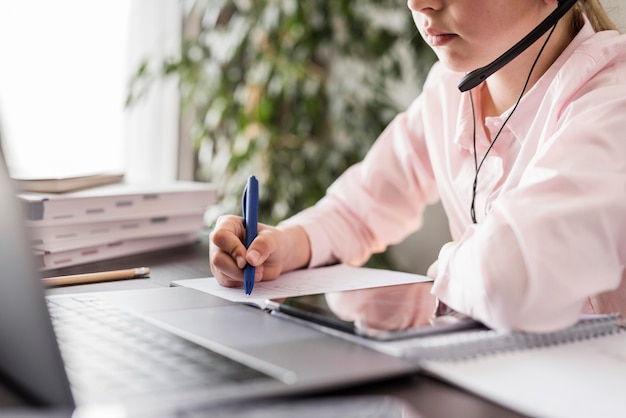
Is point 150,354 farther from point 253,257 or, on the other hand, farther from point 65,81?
point 65,81

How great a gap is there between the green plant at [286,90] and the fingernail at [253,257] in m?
1.21

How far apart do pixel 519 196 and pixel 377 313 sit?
16 cm

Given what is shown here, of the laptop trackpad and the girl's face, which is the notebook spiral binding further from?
the girl's face

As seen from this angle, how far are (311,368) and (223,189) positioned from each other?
173 cm

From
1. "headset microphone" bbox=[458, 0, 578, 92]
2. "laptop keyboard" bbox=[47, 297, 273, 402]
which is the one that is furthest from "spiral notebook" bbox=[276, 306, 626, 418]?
"headset microphone" bbox=[458, 0, 578, 92]

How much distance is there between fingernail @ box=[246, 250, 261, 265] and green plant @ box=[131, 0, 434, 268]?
1214 millimetres

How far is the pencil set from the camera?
0.85 m

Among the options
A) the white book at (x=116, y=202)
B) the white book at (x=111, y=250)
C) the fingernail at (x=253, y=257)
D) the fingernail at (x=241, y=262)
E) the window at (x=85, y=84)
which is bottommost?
the white book at (x=111, y=250)

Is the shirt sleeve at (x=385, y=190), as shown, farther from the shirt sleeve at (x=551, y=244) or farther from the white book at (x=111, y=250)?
the shirt sleeve at (x=551, y=244)

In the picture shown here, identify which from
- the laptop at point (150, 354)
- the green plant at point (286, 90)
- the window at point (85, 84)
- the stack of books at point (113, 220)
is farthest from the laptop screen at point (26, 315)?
the green plant at point (286, 90)

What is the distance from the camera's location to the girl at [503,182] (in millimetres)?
622

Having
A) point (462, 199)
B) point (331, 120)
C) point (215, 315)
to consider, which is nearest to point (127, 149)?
point (331, 120)

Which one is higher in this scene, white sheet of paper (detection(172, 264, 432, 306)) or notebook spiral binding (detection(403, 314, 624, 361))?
notebook spiral binding (detection(403, 314, 624, 361))

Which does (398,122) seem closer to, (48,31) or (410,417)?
(410,417)
